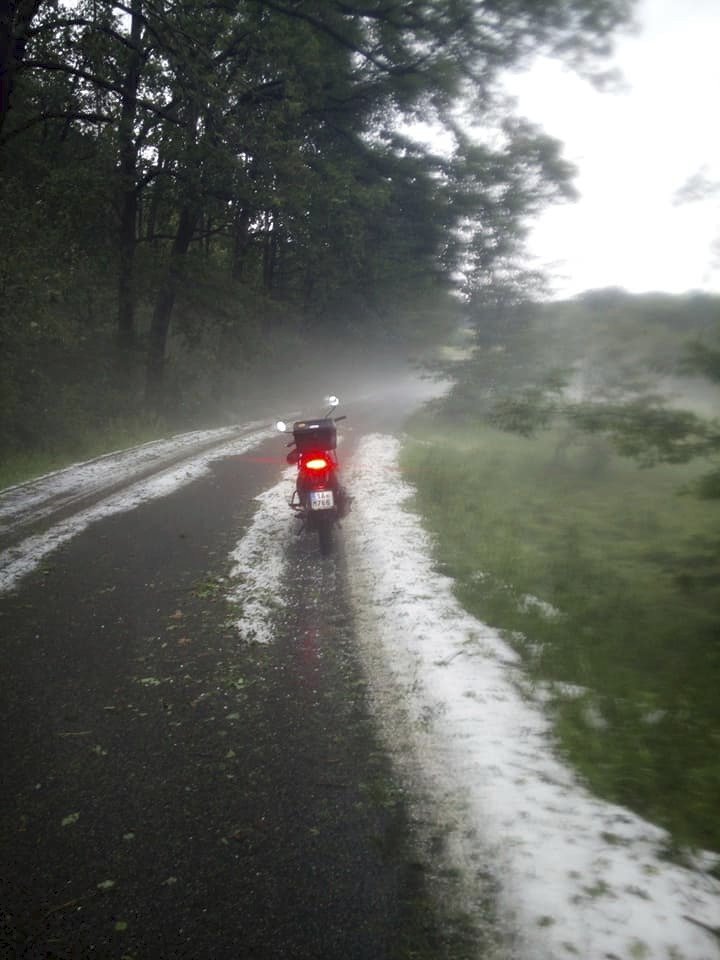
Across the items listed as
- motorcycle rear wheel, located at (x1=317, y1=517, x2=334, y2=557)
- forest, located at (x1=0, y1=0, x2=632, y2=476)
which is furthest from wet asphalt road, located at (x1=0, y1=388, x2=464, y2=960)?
forest, located at (x1=0, y1=0, x2=632, y2=476)

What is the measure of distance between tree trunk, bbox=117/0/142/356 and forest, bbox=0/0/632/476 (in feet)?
0.21

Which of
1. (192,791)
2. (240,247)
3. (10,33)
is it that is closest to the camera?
(192,791)

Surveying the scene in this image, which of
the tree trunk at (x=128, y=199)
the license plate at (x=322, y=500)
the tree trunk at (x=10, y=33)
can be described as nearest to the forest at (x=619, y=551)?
the license plate at (x=322, y=500)

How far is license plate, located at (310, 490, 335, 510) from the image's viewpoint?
7.54 metres

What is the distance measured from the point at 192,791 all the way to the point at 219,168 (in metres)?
16.2

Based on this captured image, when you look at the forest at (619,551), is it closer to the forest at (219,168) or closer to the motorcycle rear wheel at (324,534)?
the motorcycle rear wheel at (324,534)

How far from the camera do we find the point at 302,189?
17797mm

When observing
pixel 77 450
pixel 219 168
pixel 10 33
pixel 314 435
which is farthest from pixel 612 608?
pixel 219 168

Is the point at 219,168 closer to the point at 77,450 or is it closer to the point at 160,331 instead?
the point at 160,331

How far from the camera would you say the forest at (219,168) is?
12891mm

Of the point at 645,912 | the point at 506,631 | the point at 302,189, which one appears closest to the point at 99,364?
the point at 302,189

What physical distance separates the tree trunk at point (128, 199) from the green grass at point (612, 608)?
1153cm

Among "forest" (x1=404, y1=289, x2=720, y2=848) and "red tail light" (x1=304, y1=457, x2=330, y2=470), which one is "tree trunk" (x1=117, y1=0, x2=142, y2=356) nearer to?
"forest" (x1=404, y1=289, x2=720, y2=848)

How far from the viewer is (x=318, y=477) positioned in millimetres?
7691
